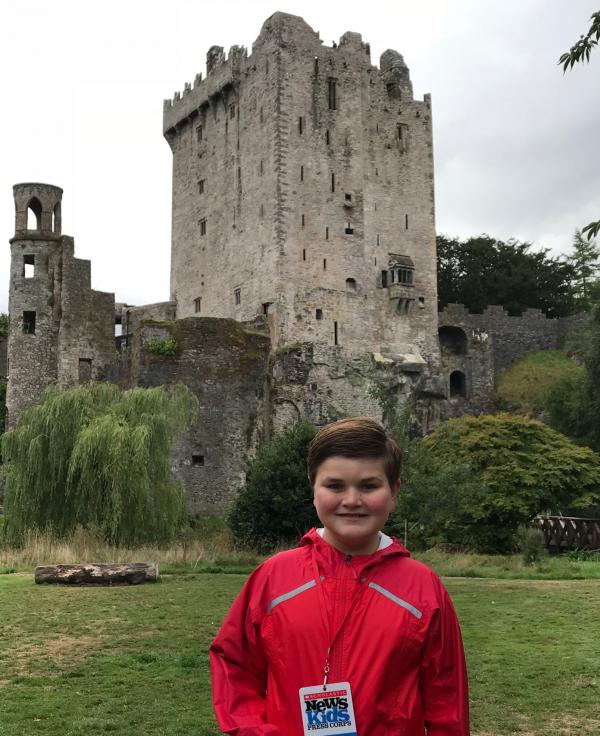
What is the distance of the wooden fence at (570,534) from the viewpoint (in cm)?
2562

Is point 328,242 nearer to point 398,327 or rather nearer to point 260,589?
point 398,327

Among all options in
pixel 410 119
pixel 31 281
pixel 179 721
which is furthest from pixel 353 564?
pixel 410 119

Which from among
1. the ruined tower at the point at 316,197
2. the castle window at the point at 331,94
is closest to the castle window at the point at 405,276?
the ruined tower at the point at 316,197

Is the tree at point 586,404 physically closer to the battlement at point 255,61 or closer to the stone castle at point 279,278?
the stone castle at point 279,278

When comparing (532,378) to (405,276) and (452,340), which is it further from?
(405,276)

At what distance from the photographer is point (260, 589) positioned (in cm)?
397

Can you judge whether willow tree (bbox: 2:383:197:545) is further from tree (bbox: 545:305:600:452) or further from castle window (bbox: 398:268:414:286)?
castle window (bbox: 398:268:414:286)

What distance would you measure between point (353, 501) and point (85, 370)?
38695 millimetres

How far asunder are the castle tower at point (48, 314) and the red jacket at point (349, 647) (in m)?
37.6

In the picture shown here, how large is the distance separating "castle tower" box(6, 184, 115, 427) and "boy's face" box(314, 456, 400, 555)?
37698mm

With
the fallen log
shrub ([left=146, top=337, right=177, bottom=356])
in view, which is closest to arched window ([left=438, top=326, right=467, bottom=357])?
shrub ([left=146, top=337, right=177, bottom=356])

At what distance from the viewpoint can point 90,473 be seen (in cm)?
2267

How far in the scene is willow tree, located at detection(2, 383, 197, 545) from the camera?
73.8ft

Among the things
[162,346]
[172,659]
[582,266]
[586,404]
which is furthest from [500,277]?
[172,659]
